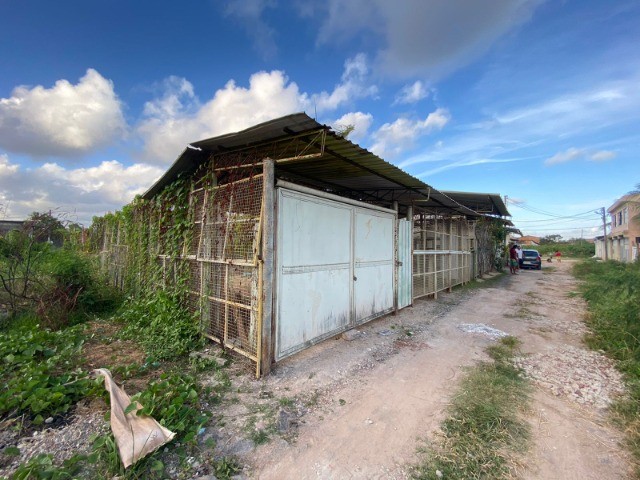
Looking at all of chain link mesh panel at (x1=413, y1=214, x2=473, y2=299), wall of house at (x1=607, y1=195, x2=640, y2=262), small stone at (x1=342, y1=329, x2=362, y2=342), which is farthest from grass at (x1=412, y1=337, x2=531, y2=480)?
wall of house at (x1=607, y1=195, x2=640, y2=262)

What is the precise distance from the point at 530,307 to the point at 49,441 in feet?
30.9

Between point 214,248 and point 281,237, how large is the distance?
3.92 feet

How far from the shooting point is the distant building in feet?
68.7

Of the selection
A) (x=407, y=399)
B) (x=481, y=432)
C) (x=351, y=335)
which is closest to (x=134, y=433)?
(x=407, y=399)

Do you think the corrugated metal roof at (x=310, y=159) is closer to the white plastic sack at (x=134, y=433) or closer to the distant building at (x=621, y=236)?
the white plastic sack at (x=134, y=433)

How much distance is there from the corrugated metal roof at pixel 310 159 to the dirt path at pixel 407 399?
2.68 meters

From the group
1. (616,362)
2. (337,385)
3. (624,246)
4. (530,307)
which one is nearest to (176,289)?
(337,385)

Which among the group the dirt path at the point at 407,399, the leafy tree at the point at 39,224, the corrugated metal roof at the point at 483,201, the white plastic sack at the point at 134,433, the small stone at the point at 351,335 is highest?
the corrugated metal roof at the point at 483,201

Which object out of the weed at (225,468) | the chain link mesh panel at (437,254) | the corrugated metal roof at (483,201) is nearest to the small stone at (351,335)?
the weed at (225,468)

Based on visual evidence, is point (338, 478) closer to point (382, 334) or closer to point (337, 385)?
point (337, 385)

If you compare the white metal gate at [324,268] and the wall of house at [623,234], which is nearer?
the white metal gate at [324,268]

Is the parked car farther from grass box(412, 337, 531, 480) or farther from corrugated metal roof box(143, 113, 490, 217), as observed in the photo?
grass box(412, 337, 531, 480)

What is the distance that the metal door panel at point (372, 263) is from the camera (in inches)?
209

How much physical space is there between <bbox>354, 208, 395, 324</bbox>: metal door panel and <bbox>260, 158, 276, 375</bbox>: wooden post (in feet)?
6.78
